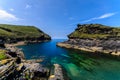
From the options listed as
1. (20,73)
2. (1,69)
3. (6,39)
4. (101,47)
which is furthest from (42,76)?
(6,39)

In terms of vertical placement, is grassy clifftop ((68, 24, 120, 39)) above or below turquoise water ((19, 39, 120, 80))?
above

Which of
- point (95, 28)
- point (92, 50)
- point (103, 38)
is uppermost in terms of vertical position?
point (95, 28)

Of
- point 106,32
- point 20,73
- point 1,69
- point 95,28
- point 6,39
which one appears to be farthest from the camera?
point 6,39

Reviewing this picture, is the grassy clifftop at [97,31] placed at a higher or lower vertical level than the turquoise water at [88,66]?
higher

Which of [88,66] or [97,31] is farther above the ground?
[97,31]

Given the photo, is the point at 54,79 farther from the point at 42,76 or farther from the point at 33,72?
the point at 33,72

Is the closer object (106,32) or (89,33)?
(106,32)

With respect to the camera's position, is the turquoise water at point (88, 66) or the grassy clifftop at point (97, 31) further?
the grassy clifftop at point (97, 31)

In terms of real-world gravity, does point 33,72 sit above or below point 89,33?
below

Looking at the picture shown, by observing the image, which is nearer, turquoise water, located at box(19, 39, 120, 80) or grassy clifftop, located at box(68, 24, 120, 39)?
turquoise water, located at box(19, 39, 120, 80)

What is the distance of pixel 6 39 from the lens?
196 meters

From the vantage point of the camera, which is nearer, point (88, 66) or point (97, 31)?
point (88, 66)

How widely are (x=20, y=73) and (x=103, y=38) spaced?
Result: 394ft

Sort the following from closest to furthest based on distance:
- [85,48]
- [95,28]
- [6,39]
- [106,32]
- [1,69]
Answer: [1,69] → [85,48] → [106,32] → [95,28] → [6,39]
